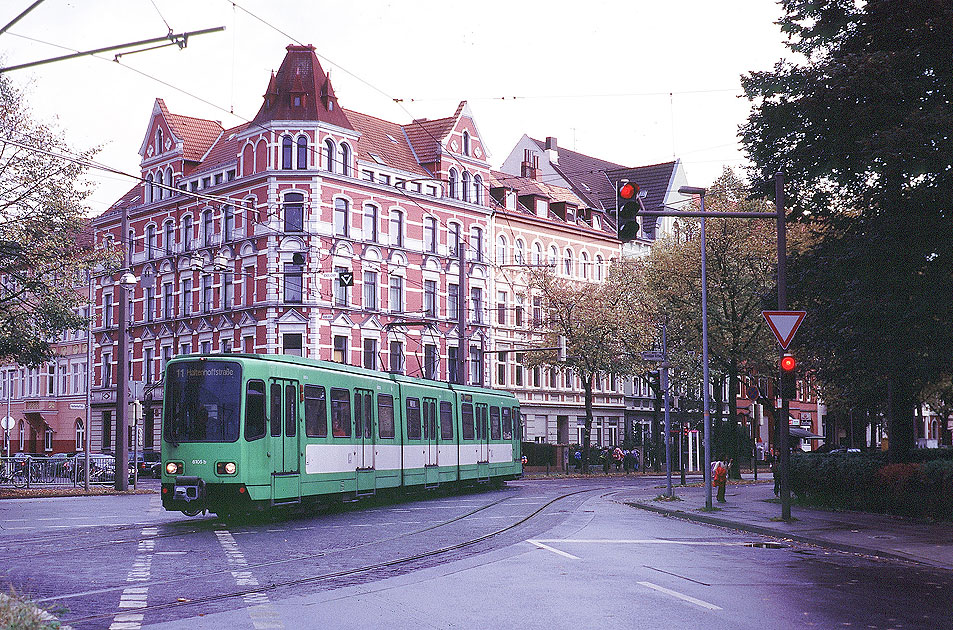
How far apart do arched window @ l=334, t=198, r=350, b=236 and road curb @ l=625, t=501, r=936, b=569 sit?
32.6 meters

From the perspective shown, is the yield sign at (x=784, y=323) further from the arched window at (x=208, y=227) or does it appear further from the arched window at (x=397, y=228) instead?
the arched window at (x=208, y=227)

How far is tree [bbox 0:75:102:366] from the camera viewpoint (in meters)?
34.5

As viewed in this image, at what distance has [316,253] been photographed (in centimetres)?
5806

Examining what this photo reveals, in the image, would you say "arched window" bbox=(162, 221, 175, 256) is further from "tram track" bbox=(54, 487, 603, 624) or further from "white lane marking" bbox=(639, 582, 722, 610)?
"white lane marking" bbox=(639, 582, 722, 610)

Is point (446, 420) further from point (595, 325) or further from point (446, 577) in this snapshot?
point (595, 325)

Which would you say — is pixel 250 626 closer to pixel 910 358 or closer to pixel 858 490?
pixel 910 358

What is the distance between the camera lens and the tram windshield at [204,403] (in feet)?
71.6

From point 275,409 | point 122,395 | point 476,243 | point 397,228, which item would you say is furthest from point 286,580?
point 476,243

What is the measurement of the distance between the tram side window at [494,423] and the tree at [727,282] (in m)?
10.7

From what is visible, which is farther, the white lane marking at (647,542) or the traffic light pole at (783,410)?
the traffic light pole at (783,410)

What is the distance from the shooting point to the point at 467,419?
3669 centimetres

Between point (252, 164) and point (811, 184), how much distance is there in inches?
1513

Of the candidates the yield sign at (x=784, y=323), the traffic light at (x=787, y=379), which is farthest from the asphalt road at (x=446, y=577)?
the yield sign at (x=784, y=323)

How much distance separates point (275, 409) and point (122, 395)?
15.0m
